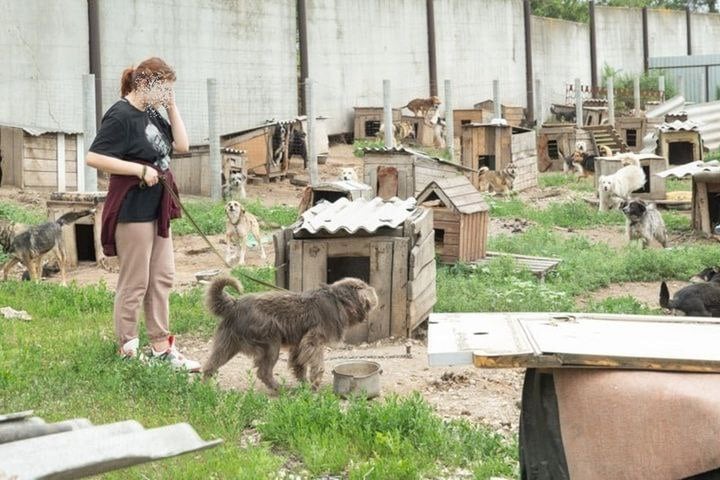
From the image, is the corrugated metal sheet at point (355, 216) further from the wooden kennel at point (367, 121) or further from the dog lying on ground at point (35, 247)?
the wooden kennel at point (367, 121)

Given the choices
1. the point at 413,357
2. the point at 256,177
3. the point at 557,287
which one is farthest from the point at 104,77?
the point at 413,357

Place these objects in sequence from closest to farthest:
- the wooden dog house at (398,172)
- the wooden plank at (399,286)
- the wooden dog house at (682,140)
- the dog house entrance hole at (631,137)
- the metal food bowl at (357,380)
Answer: the metal food bowl at (357,380) < the wooden plank at (399,286) < the wooden dog house at (398,172) < the wooden dog house at (682,140) < the dog house entrance hole at (631,137)

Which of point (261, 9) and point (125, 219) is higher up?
point (261, 9)

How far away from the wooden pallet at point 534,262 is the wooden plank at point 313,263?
3.28 m

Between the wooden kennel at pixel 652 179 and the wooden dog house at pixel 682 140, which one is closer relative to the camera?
the wooden kennel at pixel 652 179

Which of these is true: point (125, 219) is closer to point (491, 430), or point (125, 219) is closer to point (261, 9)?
point (491, 430)

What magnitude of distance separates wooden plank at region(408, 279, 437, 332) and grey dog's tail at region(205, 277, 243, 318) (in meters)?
1.99

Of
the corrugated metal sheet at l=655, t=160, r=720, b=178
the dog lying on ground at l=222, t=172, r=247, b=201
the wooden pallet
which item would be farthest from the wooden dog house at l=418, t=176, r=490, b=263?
the dog lying on ground at l=222, t=172, r=247, b=201

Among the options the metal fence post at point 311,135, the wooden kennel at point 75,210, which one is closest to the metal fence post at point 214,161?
the metal fence post at point 311,135

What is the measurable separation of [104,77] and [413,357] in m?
12.4

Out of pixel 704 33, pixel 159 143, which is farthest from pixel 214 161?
pixel 704 33

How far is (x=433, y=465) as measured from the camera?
4.92 metres

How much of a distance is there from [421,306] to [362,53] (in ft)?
61.4

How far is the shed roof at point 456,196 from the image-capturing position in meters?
11.1
